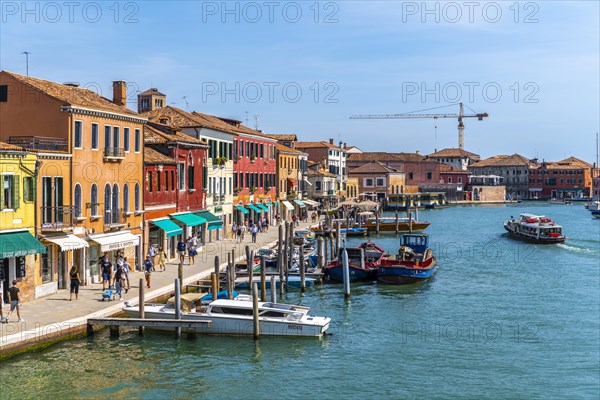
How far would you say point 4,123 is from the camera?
1241 inches

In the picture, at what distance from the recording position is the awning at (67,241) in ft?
93.2

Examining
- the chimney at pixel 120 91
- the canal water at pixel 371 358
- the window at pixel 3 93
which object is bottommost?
the canal water at pixel 371 358

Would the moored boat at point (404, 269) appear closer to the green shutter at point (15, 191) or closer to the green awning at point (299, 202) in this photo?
the green shutter at point (15, 191)

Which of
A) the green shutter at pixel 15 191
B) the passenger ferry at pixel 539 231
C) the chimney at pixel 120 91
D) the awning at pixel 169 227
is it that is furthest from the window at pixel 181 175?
the passenger ferry at pixel 539 231

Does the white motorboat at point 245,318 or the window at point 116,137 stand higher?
the window at point 116,137

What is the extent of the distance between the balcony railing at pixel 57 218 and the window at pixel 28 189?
3.37 ft

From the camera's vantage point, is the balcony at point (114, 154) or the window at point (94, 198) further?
the balcony at point (114, 154)

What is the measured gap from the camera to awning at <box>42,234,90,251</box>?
28.4m

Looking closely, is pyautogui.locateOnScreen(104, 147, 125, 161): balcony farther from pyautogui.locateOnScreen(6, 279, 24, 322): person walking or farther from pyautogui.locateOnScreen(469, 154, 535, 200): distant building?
pyautogui.locateOnScreen(469, 154, 535, 200): distant building

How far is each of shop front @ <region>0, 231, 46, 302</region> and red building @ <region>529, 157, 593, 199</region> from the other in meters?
165

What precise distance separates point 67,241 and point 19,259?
8.53 feet

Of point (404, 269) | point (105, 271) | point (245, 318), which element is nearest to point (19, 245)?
point (105, 271)

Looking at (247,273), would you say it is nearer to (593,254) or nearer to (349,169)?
(593,254)

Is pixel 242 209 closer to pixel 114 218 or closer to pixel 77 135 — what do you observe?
pixel 114 218
